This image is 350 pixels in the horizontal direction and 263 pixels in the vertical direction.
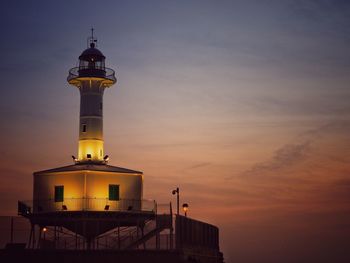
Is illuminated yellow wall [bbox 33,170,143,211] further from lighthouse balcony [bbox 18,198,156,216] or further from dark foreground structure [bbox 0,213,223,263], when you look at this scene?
dark foreground structure [bbox 0,213,223,263]

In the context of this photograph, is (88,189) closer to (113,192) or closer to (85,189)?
(85,189)

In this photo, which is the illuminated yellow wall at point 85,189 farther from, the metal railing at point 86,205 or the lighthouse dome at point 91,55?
the lighthouse dome at point 91,55

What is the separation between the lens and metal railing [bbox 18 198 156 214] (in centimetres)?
7262

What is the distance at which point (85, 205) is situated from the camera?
238ft

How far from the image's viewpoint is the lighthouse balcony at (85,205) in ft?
238

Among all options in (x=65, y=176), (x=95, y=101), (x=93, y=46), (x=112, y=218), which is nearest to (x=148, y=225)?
(x=112, y=218)

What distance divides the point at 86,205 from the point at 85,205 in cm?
9

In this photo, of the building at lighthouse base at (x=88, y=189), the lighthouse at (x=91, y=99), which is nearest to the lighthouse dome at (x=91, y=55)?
the lighthouse at (x=91, y=99)

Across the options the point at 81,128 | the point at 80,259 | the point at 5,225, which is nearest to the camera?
the point at 80,259

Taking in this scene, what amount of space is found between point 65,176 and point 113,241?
786cm

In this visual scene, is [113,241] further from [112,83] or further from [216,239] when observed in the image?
[216,239]

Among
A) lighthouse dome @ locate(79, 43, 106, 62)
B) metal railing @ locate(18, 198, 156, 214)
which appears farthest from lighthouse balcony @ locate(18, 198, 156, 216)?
lighthouse dome @ locate(79, 43, 106, 62)

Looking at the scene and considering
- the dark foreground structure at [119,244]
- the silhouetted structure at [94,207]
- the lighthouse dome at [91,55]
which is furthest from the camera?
the lighthouse dome at [91,55]

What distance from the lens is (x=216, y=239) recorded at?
311 ft
